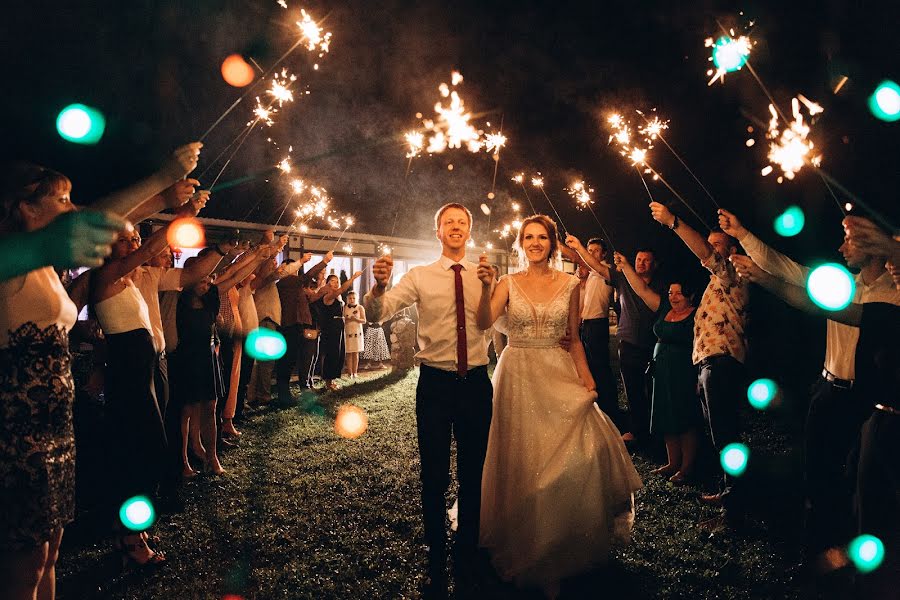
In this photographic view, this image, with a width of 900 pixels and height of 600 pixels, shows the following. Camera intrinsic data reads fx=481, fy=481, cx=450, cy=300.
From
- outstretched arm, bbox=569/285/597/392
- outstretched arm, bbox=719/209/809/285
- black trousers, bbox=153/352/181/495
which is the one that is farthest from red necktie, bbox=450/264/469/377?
black trousers, bbox=153/352/181/495

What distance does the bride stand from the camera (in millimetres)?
3375

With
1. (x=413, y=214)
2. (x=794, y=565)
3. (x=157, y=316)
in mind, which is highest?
(x=413, y=214)

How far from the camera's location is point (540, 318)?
12.8 feet

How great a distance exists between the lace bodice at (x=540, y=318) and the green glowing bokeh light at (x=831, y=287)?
1693 mm

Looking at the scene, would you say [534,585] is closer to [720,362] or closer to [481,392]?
[481,392]

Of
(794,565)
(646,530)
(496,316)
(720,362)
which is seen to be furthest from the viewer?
(720,362)

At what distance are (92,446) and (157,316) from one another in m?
2.52

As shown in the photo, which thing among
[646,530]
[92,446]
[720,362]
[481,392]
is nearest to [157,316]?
[92,446]

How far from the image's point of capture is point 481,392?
12.0 feet

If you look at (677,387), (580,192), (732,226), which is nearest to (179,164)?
(732,226)

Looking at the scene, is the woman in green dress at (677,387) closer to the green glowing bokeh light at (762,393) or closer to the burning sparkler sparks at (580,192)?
the green glowing bokeh light at (762,393)

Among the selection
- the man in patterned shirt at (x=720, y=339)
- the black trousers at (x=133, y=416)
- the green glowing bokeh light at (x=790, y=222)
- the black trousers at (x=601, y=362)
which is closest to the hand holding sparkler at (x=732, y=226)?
the man in patterned shirt at (x=720, y=339)

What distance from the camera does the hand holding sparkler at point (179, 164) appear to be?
7.06ft

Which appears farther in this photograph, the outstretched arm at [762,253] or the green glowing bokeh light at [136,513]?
the outstretched arm at [762,253]
